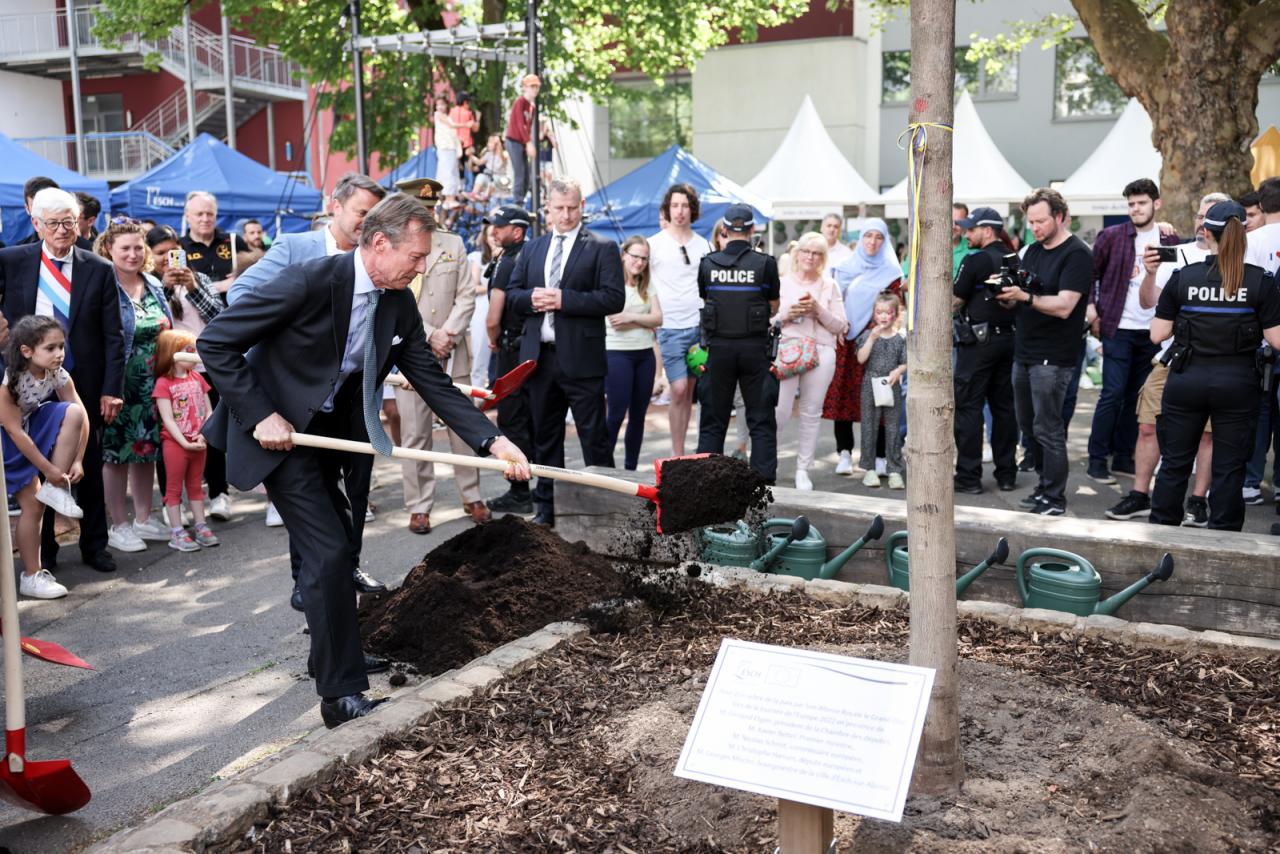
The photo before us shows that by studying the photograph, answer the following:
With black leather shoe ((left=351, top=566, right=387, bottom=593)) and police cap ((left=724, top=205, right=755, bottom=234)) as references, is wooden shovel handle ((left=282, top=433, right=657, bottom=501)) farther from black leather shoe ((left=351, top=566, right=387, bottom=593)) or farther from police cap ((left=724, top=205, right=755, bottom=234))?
police cap ((left=724, top=205, right=755, bottom=234))

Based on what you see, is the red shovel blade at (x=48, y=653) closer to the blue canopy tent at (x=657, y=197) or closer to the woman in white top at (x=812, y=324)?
the woman in white top at (x=812, y=324)

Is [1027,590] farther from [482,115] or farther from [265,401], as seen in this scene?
[482,115]

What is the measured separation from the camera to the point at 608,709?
14.4 feet

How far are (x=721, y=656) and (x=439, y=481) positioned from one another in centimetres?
718

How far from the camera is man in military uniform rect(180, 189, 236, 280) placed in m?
9.55

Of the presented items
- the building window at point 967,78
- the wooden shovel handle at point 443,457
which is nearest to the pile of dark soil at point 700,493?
the wooden shovel handle at point 443,457

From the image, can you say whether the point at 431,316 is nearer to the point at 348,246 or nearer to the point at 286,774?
the point at 348,246

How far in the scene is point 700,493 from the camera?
5.07 meters

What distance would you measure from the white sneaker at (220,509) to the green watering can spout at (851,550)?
4757 millimetres

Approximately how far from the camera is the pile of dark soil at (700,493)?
5027 millimetres

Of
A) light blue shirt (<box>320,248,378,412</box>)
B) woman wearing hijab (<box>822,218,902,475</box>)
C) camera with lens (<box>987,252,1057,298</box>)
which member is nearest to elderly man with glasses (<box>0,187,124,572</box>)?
light blue shirt (<box>320,248,378,412</box>)

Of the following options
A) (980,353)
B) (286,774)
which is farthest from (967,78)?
(286,774)

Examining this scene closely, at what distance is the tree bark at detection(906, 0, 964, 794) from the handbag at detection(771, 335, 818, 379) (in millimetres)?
5518

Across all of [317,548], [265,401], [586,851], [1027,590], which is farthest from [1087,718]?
[265,401]
